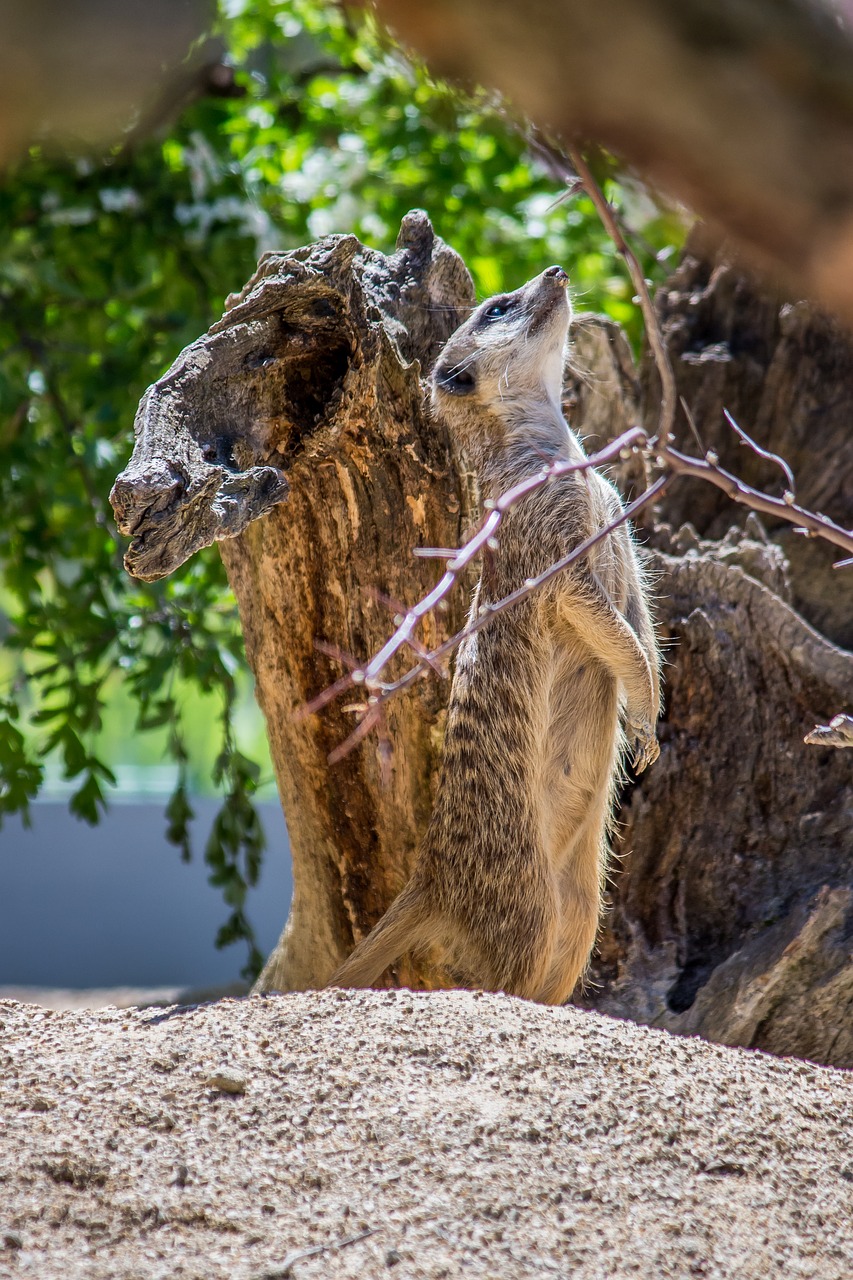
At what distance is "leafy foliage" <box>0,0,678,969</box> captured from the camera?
4316mm

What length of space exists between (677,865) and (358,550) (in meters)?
1.32

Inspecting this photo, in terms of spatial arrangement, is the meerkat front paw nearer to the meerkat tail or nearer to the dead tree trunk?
the dead tree trunk

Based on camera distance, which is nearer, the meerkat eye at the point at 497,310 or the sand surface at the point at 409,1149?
the sand surface at the point at 409,1149

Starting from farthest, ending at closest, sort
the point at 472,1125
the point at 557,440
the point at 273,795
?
the point at 273,795 → the point at 557,440 → the point at 472,1125

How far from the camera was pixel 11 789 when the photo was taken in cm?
406

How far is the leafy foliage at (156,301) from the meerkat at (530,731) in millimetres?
1116

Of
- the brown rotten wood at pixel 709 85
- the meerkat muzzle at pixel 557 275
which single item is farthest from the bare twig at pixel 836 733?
the meerkat muzzle at pixel 557 275

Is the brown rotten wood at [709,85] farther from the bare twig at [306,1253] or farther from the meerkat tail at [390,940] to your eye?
the meerkat tail at [390,940]

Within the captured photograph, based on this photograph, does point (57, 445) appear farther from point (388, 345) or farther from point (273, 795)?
point (273, 795)

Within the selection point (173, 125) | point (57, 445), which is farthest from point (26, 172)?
point (57, 445)

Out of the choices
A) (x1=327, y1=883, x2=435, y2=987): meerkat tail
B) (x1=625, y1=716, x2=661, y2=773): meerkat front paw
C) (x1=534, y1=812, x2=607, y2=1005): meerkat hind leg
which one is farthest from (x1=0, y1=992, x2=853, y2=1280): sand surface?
(x1=625, y1=716, x2=661, y2=773): meerkat front paw

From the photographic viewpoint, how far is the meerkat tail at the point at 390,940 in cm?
288

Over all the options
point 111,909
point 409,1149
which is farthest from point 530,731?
point 111,909

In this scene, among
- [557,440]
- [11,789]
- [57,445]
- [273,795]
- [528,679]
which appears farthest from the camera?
[273,795]
